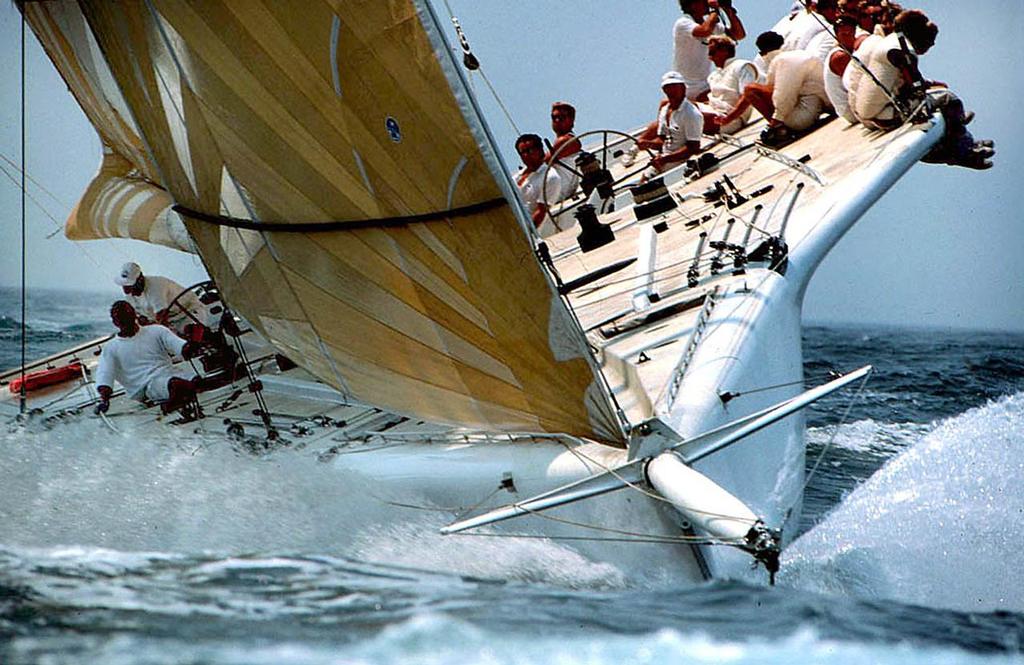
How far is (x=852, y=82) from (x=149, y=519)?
20.1 ft

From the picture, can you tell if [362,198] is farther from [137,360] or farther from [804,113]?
[804,113]

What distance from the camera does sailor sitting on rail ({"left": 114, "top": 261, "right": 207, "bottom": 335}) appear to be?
891 centimetres

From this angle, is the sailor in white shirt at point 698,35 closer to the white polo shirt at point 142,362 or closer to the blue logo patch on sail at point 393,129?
the white polo shirt at point 142,362

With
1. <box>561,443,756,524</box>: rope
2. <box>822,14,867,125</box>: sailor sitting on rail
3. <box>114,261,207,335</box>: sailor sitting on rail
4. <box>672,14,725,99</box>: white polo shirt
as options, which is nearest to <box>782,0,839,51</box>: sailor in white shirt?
<box>822,14,867,125</box>: sailor sitting on rail

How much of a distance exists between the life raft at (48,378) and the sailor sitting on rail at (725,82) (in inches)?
215

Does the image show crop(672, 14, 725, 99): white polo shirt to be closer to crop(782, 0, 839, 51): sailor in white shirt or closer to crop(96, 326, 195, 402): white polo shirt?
crop(782, 0, 839, 51): sailor in white shirt

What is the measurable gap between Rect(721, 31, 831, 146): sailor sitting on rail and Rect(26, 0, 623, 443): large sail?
A: 17.3 ft

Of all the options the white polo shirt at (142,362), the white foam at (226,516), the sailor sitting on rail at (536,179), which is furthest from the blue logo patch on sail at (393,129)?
the sailor sitting on rail at (536,179)

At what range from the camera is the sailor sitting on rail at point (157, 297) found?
8.91 meters

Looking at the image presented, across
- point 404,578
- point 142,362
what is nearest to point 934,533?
point 404,578

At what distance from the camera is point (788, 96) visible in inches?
428

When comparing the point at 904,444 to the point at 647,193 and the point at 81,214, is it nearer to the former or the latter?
the point at 647,193

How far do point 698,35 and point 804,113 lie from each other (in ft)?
4.51

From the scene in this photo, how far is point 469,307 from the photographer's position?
600cm
